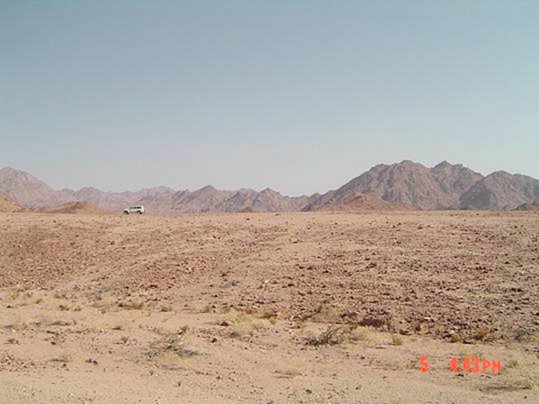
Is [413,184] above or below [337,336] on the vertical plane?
above

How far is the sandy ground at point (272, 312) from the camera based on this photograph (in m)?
8.91

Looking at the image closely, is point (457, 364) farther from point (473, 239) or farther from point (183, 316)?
point (473, 239)

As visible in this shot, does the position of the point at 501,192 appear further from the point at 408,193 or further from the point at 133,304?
the point at 133,304

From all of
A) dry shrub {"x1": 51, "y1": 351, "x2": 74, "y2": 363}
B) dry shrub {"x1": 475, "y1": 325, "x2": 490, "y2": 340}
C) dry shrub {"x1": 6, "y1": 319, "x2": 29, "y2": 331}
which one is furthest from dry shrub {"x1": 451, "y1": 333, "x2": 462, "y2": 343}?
dry shrub {"x1": 6, "y1": 319, "x2": 29, "y2": 331}

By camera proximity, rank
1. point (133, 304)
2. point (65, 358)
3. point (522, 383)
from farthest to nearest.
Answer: point (133, 304) → point (65, 358) → point (522, 383)

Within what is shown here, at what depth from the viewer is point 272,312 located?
48.2 ft

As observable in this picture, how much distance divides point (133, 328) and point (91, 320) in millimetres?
1763

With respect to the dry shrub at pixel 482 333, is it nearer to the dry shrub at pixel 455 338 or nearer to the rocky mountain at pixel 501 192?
the dry shrub at pixel 455 338

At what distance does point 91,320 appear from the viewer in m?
14.3
